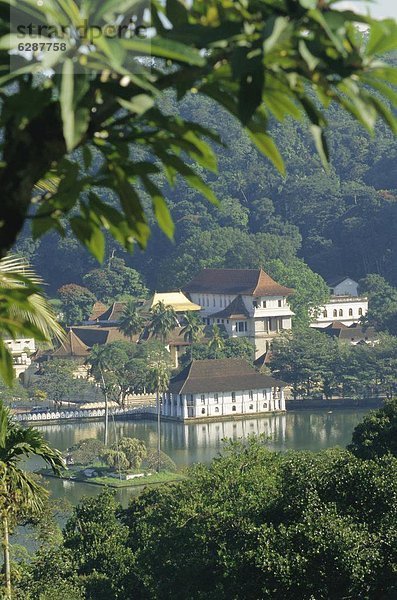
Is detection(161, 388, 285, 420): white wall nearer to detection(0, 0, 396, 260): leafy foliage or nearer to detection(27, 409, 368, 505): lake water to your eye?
detection(27, 409, 368, 505): lake water

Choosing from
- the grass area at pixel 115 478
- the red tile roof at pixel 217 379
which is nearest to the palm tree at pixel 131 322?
the red tile roof at pixel 217 379

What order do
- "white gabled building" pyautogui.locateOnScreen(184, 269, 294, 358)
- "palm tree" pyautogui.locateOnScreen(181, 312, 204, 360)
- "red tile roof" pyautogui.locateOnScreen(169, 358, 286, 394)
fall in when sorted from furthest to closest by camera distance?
"white gabled building" pyautogui.locateOnScreen(184, 269, 294, 358) < "palm tree" pyautogui.locateOnScreen(181, 312, 204, 360) < "red tile roof" pyautogui.locateOnScreen(169, 358, 286, 394)

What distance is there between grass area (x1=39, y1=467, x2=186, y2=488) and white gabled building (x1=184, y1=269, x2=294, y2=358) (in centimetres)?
2368

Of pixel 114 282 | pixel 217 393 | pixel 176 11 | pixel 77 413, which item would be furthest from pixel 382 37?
pixel 114 282

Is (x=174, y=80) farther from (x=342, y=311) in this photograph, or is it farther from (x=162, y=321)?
(x=342, y=311)

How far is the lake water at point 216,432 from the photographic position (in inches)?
1644

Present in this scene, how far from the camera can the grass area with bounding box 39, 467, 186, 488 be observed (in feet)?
118

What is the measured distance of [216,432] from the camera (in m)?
47.9

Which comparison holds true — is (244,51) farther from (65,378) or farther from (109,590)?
(65,378)

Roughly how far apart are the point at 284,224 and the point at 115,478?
1852 inches

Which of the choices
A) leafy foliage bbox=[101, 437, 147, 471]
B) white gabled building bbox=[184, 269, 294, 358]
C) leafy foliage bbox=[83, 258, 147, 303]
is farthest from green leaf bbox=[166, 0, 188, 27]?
leafy foliage bbox=[83, 258, 147, 303]

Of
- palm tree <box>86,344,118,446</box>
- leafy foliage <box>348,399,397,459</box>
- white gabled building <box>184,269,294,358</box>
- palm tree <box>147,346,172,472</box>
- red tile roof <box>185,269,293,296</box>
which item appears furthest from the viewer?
red tile roof <box>185,269,293,296</box>

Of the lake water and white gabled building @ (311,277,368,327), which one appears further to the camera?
white gabled building @ (311,277,368,327)

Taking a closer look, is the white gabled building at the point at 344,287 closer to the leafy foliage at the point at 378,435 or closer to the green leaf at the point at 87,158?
the leafy foliage at the point at 378,435
